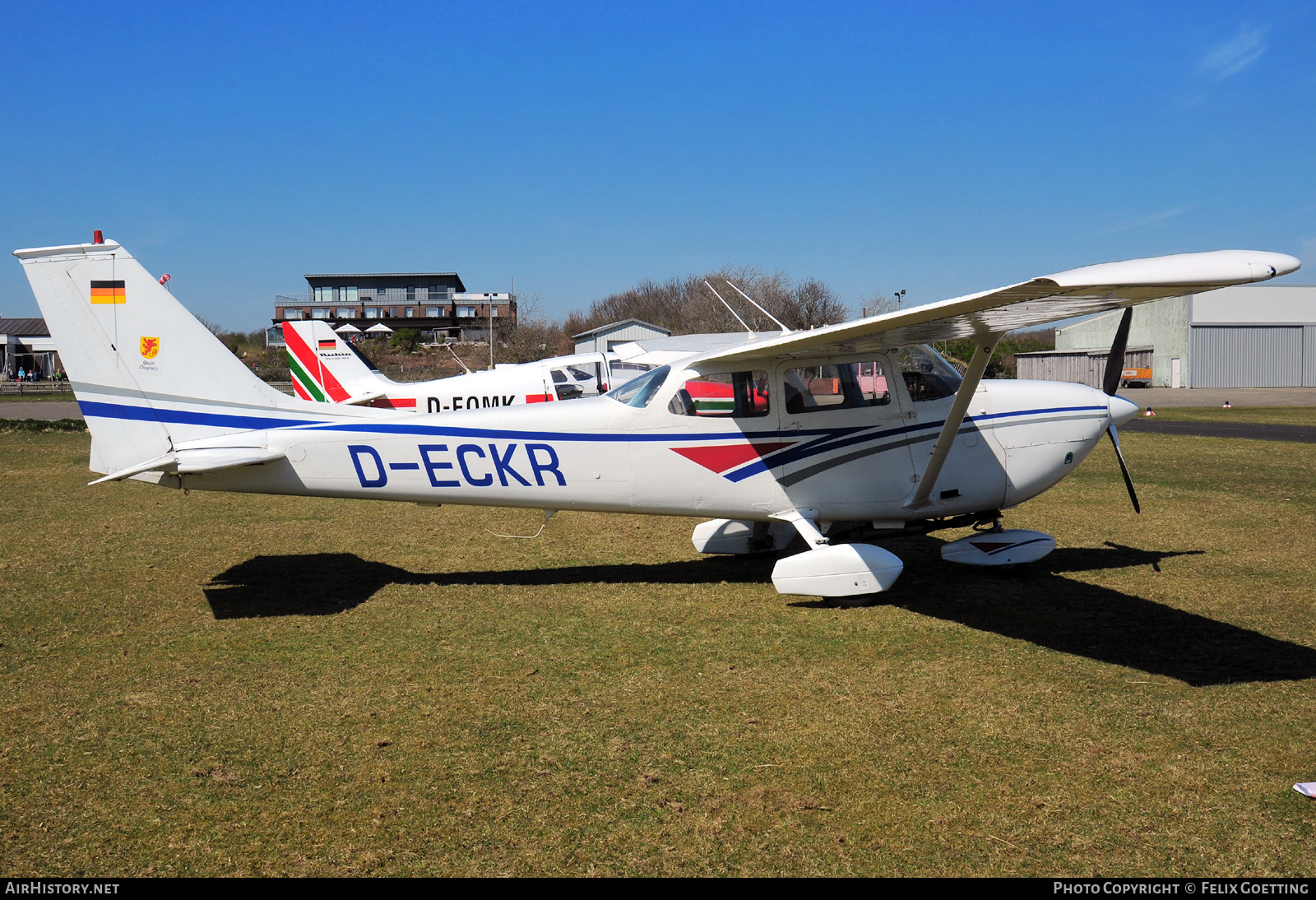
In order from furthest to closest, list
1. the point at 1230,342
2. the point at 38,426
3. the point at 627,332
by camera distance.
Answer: the point at 627,332 < the point at 1230,342 < the point at 38,426

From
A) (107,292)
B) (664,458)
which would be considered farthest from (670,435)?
(107,292)

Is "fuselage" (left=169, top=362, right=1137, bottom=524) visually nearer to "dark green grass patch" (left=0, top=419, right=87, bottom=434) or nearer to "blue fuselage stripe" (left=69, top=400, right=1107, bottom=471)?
"blue fuselage stripe" (left=69, top=400, right=1107, bottom=471)

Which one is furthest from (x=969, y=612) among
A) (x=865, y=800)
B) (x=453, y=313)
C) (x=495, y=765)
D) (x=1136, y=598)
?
(x=453, y=313)

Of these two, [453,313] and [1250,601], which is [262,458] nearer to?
[1250,601]

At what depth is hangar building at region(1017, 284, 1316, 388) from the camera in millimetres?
54500

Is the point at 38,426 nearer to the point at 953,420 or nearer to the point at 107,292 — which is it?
A: the point at 107,292

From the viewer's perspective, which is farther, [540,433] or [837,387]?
[837,387]

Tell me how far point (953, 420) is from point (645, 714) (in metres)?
3.35

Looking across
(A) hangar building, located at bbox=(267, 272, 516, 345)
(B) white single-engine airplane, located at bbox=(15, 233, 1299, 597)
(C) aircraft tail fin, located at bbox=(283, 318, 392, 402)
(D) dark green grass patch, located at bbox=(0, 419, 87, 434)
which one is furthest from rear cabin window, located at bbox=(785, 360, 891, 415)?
(A) hangar building, located at bbox=(267, 272, 516, 345)

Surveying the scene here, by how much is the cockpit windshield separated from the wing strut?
7.37 ft

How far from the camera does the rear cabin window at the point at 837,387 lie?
698 centimetres

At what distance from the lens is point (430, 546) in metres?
9.05

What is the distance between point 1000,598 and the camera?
22.6 feet

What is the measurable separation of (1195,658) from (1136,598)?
4.90 ft
